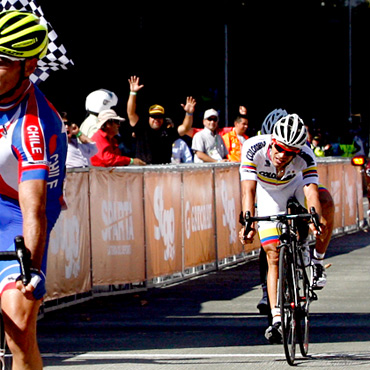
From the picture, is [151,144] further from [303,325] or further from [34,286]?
[34,286]

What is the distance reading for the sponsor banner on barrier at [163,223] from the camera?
1334 cm

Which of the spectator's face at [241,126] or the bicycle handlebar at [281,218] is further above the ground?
the spectator's face at [241,126]

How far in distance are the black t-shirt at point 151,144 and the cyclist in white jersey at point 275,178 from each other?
5865 millimetres

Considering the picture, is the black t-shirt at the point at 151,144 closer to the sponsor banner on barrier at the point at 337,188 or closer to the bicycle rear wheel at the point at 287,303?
the sponsor banner on barrier at the point at 337,188

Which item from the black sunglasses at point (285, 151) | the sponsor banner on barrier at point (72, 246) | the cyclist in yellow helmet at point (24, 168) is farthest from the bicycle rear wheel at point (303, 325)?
the cyclist in yellow helmet at point (24, 168)

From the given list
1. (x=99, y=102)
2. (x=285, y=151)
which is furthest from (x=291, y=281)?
(x=99, y=102)

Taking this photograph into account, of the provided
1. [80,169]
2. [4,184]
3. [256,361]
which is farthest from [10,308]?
[80,169]

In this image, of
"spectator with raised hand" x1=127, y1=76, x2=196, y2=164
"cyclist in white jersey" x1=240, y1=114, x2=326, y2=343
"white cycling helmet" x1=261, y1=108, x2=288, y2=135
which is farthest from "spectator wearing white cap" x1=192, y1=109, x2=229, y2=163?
"cyclist in white jersey" x1=240, y1=114, x2=326, y2=343

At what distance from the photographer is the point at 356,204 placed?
75.2ft

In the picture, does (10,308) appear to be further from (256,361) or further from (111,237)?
(111,237)

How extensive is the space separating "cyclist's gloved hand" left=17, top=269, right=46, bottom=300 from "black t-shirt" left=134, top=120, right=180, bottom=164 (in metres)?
11.0

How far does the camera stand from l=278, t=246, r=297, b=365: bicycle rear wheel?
Result: 8577mm

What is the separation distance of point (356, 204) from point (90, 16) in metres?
9.89

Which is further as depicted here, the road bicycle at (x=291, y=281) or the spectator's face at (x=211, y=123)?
the spectator's face at (x=211, y=123)
